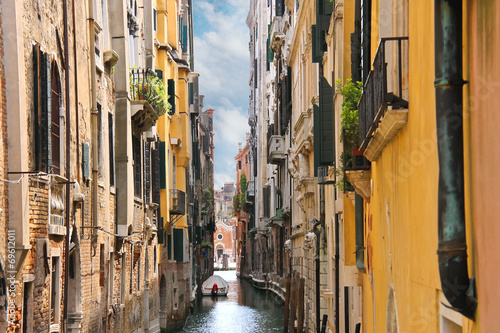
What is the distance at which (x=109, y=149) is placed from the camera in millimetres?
17016

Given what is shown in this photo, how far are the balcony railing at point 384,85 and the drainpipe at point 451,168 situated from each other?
7.27 feet

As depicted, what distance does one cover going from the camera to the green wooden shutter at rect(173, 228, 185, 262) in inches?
1179

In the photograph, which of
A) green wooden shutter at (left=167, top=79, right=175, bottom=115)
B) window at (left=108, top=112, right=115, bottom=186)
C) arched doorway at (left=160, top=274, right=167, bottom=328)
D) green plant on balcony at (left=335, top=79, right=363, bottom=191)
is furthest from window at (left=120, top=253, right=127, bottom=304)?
green wooden shutter at (left=167, top=79, right=175, bottom=115)

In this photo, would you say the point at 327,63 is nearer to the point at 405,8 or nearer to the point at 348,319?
the point at 348,319

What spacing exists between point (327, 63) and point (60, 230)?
8507 millimetres

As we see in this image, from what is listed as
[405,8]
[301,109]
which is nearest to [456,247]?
[405,8]

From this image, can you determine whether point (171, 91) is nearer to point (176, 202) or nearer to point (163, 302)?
point (176, 202)

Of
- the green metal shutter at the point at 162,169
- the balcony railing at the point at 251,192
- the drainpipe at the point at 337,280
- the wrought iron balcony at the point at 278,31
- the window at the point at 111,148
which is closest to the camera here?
the drainpipe at the point at 337,280

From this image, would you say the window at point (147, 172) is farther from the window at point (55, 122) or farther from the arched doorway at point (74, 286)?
the window at point (55, 122)

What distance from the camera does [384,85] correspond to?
7.18 metres

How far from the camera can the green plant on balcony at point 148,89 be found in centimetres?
1983

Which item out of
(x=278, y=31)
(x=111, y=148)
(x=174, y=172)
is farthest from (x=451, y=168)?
(x=278, y=31)

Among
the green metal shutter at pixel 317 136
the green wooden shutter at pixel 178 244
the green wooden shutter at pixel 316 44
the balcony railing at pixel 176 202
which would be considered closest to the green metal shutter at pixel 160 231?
the balcony railing at pixel 176 202

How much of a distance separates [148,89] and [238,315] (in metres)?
22.1
